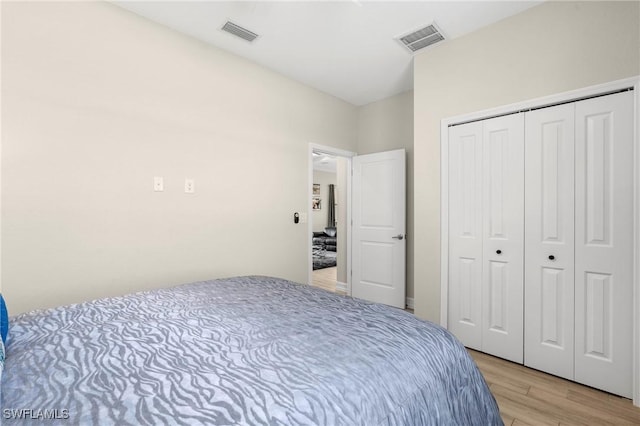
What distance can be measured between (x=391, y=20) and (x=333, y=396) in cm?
272

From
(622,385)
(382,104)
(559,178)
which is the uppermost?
(382,104)

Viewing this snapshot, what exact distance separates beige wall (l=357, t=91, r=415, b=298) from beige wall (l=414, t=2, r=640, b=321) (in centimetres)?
81

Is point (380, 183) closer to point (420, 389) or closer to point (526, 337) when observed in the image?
point (526, 337)

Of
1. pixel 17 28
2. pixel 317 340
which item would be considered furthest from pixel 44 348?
pixel 17 28

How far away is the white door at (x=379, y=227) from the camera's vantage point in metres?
3.72

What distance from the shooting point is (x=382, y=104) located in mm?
4105

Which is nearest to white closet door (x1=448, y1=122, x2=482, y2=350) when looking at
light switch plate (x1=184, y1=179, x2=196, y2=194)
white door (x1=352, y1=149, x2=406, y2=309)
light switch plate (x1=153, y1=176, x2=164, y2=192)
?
white door (x1=352, y1=149, x2=406, y2=309)

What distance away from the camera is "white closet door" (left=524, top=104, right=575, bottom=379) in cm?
214

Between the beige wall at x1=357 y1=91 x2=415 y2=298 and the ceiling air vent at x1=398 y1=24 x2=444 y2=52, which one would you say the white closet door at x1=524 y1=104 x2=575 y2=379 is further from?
the beige wall at x1=357 y1=91 x2=415 y2=298

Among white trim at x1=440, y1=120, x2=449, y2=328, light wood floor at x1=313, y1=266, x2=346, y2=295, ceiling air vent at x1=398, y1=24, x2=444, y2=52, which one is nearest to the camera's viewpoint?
ceiling air vent at x1=398, y1=24, x2=444, y2=52

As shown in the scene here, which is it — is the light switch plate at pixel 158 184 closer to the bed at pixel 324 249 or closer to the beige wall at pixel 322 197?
the bed at pixel 324 249

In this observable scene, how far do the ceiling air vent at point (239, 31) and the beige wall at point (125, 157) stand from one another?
31 centimetres

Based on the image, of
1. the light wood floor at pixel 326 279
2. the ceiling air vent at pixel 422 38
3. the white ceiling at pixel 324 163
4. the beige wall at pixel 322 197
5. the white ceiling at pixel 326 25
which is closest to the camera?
the white ceiling at pixel 326 25

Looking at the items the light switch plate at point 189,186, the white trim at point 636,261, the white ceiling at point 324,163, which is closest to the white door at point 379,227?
the white trim at point 636,261
